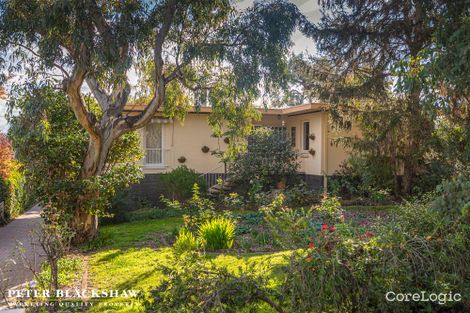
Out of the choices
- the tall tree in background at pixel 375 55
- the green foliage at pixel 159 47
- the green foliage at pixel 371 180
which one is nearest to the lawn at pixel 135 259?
the green foliage at pixel 159 47

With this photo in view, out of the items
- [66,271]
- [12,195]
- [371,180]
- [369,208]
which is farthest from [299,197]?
[12,195]

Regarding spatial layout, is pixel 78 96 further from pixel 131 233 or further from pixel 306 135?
pixel 306 135

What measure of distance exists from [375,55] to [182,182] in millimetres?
8163

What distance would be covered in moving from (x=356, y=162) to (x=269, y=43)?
746 centimetres

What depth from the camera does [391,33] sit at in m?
13.5

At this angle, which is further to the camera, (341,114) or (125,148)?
(341,114)

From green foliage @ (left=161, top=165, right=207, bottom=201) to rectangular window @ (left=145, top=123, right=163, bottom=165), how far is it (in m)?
2.11

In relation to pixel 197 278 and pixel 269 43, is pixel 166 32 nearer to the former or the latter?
pixel 269 43

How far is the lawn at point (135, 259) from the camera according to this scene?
5688mm

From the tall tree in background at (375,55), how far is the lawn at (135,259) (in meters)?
7.41

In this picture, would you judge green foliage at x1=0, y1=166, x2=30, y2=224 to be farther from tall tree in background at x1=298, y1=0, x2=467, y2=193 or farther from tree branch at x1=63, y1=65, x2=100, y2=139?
tall tree in background at x1=298, y1=0, x2=467, y2=193

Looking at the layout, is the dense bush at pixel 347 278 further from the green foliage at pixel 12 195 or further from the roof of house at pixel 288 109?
the roof of house at pixel 288 109

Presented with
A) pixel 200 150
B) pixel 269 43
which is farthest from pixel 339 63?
pixel 200 150

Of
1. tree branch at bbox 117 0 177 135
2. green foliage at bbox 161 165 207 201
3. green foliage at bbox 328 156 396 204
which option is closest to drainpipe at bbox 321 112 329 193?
green foliage at bbox 328 156 396 204
